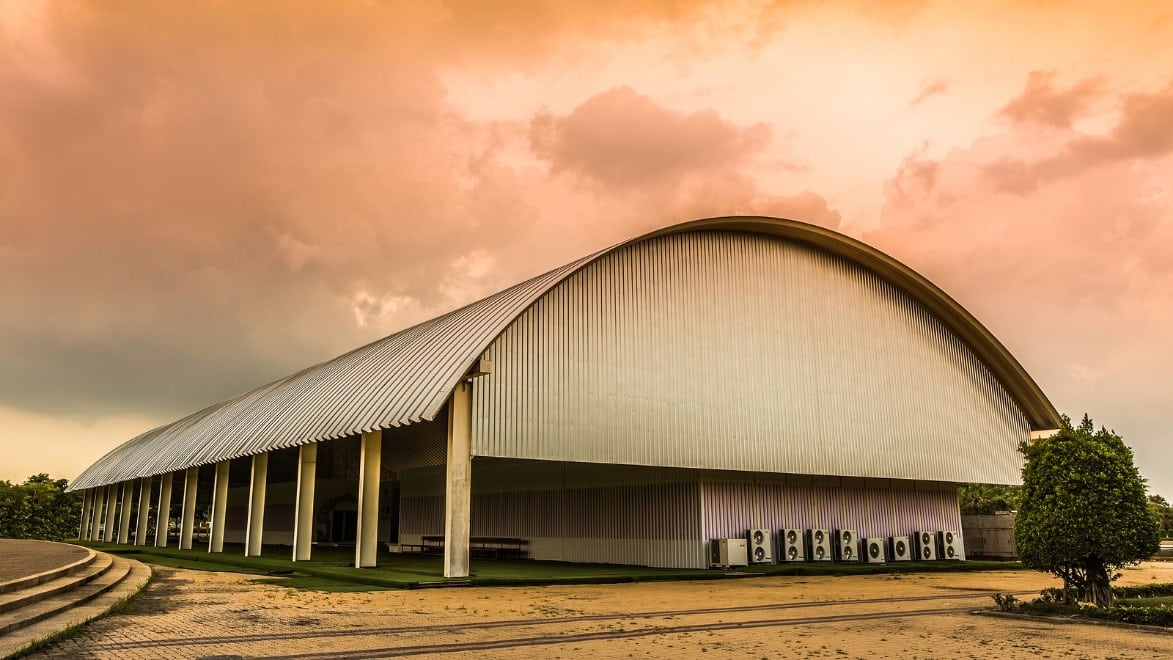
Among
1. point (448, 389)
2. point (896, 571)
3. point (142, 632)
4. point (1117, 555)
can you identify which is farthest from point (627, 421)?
point (142, 632)

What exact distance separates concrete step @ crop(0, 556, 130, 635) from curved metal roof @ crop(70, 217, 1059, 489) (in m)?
7.17

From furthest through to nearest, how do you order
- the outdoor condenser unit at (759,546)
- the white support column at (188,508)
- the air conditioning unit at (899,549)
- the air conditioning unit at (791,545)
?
the white support column at (188,508), the air conditioning unit at (899,549), the air conditioning unit at (791,545), the outdoor condenser unit at (759,546)

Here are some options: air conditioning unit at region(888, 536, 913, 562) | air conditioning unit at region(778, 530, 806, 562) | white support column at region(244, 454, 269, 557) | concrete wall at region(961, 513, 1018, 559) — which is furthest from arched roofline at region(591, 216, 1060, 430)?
white support column at region(244, 454, 269, 557)

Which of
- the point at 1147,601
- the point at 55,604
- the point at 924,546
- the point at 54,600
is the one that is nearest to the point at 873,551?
the point at 924,546

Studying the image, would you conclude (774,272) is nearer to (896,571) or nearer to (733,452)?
(733,452)

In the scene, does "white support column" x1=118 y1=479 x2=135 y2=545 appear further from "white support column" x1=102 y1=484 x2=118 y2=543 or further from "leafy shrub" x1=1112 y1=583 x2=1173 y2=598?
"leafy shrub" x1=1112 y1=583 x2=1173 y2=598

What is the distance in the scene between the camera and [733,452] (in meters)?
27.5

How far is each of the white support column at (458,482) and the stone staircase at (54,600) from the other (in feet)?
23.1

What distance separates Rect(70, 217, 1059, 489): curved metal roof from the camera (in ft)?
75.8

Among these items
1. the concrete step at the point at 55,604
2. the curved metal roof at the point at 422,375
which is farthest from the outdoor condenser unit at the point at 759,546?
the concrete step at the point at 55,604

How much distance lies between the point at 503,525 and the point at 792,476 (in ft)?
39.0

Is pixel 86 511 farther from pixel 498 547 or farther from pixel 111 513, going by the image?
pixel 498 547

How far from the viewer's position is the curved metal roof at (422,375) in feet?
75.8

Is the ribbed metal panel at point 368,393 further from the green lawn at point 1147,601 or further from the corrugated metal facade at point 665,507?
the green lawn at point 1147,601
